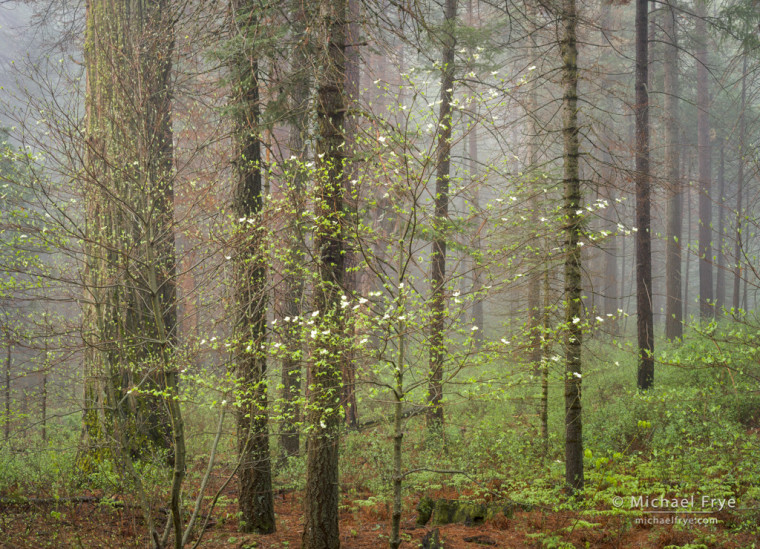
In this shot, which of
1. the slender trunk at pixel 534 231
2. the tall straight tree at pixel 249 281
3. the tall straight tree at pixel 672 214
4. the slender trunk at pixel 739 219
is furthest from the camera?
the tall straight tree at pixel 672 214

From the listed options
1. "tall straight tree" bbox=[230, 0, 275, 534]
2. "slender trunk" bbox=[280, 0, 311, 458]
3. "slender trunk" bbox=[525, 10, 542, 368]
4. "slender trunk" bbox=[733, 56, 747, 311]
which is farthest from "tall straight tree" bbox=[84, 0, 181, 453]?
"slender trunk" bbox=[733, 56, 747, 311]

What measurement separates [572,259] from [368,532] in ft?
16.6

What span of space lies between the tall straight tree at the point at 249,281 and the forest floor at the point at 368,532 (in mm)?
502

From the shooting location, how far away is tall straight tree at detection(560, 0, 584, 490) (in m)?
7.47

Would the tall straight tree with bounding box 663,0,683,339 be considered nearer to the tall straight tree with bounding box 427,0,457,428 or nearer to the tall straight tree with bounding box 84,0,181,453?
the tall straight tree with bounding box 427,0,457,428

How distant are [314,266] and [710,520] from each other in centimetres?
586

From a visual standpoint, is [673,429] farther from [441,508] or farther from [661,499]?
[441,508]

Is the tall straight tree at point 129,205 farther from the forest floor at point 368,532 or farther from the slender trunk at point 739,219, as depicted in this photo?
the slender trunk at point 739,219

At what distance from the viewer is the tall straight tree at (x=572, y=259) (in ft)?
24.5

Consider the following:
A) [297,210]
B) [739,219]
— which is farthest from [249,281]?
[739,219]

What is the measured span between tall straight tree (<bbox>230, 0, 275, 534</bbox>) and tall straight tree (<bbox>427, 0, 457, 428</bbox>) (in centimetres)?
206

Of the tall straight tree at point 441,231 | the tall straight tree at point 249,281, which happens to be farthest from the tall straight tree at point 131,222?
the tall straight tree at point 441,231

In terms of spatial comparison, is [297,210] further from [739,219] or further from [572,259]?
[739,219]

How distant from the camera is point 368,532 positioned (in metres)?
Answer: 7.70
